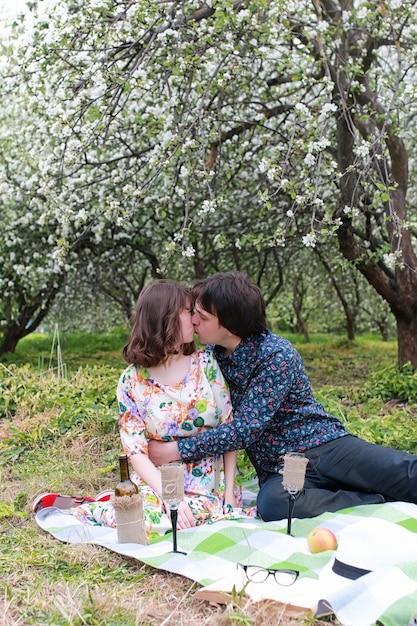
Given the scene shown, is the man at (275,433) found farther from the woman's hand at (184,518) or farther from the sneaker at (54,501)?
the sneaker at (54,501)

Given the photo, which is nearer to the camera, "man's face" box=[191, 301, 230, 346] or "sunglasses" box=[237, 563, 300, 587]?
"sunglasses" box=[237, 563, 300, 587]

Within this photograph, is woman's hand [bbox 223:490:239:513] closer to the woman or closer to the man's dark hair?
the woman

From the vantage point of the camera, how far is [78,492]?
3.62m

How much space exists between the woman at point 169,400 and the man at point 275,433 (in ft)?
0.30

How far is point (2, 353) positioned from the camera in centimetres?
961

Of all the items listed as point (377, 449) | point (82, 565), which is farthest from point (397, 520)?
point (82, 565)

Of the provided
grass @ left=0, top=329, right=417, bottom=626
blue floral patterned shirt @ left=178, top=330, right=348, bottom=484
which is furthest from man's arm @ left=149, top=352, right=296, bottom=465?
grass @ left=0, top=329, right=417, bottom=626

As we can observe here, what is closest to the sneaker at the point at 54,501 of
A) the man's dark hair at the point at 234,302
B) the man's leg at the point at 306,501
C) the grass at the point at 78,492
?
the grass at the point at 78,492

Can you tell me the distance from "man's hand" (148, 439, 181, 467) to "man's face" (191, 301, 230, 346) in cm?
51

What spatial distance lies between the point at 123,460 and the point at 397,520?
44.6 inches

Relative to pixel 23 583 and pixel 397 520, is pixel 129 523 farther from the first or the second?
pixel 397 520

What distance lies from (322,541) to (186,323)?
113 centimetres

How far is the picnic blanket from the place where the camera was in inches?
82.9

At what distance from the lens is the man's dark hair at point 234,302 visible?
304cm
